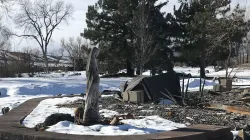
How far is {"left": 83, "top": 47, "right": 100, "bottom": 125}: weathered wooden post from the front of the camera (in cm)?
751

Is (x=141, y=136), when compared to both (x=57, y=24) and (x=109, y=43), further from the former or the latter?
(x=57, y=24)

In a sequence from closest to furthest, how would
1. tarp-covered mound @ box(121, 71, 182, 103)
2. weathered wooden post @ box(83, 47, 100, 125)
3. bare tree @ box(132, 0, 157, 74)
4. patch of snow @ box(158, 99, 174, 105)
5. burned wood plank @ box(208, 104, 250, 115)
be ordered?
weathered wooden post @ box(83, 47, 100, 125) → burned wood plank @ box(208, 104, 250, 115) → patch of snow @ box(158, 99, 174, 105) → tarp-covered mound @ box(121, 71, 182, 103) → bare tree @ box(132, 0, 157, 74)

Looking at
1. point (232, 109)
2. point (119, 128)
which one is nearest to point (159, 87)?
point (232, 109)

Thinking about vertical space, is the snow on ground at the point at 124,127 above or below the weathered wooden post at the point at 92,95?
below

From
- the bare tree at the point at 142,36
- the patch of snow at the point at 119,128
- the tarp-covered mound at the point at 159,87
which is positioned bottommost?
the patch of snow at the point at 119,128

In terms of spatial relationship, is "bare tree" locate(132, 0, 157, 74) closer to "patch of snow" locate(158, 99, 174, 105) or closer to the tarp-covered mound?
the tarp-covered mound

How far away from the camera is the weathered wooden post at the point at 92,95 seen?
7508mm

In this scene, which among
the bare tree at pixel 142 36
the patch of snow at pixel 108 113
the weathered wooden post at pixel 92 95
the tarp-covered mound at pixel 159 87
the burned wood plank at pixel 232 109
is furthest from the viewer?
the bare tree at pixel 142 36

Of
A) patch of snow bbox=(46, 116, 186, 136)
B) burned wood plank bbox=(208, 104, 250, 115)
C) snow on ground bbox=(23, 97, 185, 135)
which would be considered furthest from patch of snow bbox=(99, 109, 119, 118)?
burned wood plank bbox=(208, 104, 250, 115)

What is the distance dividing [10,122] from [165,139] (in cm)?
Answer: 357

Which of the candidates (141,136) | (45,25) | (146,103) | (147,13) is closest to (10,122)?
(141,136)

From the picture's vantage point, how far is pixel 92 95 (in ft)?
24.8

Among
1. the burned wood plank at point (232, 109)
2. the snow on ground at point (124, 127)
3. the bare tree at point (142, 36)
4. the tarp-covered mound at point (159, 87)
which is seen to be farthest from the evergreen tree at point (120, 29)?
the snow on ground at point (124, 127)

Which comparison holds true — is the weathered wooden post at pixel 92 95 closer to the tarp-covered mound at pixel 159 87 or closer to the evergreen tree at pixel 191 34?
the tarp-covered mound at pixel 159 87
